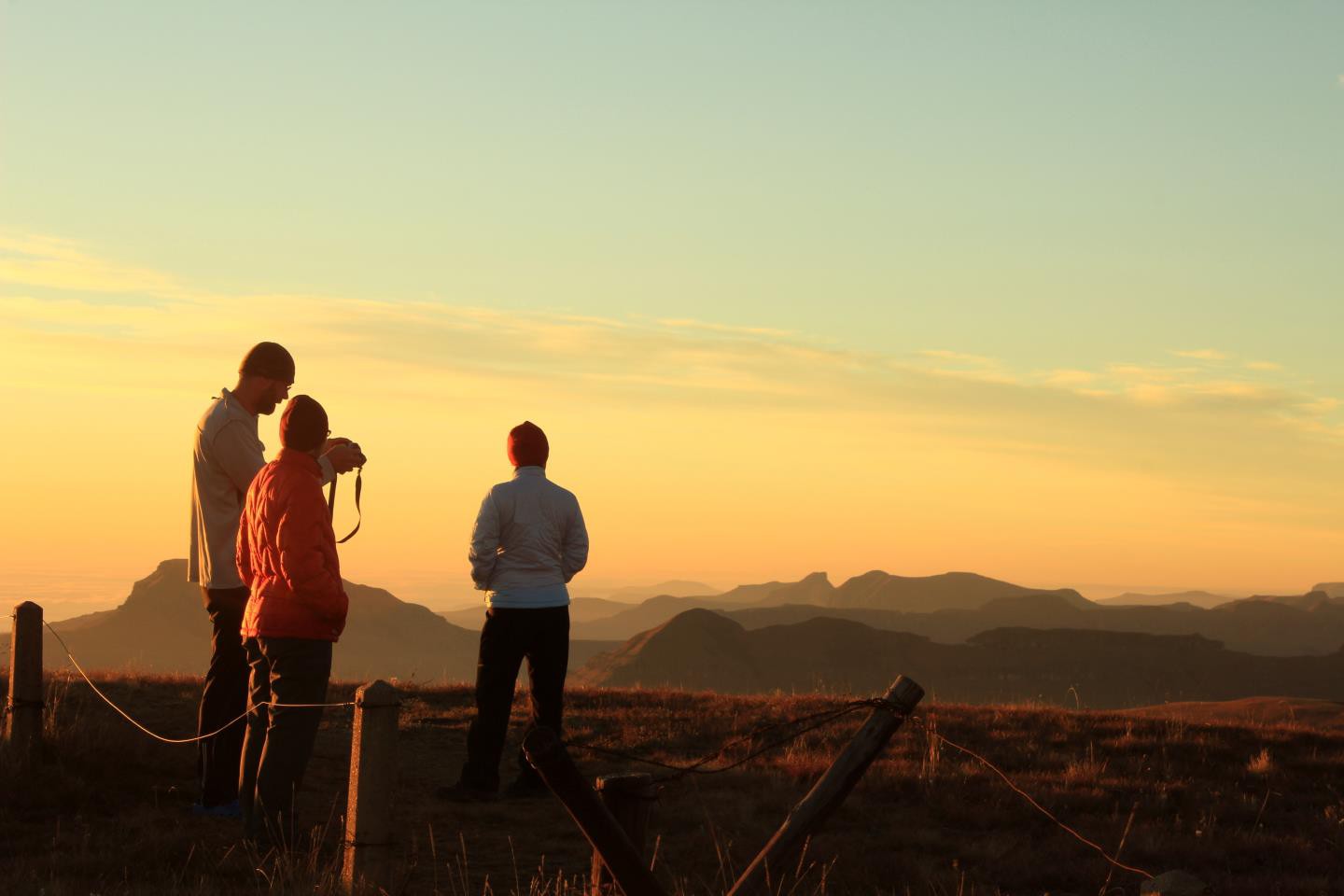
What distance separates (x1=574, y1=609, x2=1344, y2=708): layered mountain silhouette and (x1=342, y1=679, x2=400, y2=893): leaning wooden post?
6187 centimetres

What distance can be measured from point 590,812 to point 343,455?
3.49 metres

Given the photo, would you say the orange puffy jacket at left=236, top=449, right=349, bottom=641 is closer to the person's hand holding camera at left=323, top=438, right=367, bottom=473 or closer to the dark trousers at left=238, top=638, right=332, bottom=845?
the dark trousers at left=238, top=638, right=332, bottom=845

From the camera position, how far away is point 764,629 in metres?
83.3

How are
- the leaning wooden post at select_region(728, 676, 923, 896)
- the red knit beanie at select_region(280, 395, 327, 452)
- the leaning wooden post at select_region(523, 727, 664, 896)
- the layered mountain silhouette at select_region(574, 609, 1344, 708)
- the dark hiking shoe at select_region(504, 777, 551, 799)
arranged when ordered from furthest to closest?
1. the layered mountain silhouette at select_region(574, 609, 1344, 708)
2. the dark hiking shoe at select_region(504, 777, 551, 799)
3. the red knit beanie at select_region(280, 395, 327, 452)
4. the leaning wooden post at select_region(728, 676, 923, 896)
5. the leaning wooden post at select_region(523, 727, 664, 896)

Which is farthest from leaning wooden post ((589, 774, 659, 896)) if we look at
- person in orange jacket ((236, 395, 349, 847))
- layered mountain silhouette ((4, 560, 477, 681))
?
layered mountain silhouette ((4, 560, 477, 681))

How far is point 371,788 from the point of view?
5.66 m

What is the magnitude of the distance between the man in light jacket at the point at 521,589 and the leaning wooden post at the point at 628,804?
3539 mm

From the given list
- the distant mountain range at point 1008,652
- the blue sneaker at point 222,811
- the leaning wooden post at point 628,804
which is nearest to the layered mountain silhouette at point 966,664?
the distant mountain range at point 1008,652

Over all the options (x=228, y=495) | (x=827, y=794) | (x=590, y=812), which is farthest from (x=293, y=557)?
(x=827, y=794)

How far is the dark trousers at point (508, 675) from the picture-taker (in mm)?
8883

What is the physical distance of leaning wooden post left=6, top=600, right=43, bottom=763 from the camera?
9.12 meters

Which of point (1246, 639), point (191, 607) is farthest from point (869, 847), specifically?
point (191, 607)

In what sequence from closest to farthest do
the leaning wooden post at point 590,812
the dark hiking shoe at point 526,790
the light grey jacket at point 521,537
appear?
1. the leaning wooden post at point 590,812
2. the light grey jacket at point 521,537
3. the dark hiking shoe at point 526,790

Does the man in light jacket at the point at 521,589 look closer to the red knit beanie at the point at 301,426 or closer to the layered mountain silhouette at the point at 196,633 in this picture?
the red knit beanie at the point at 301,426
